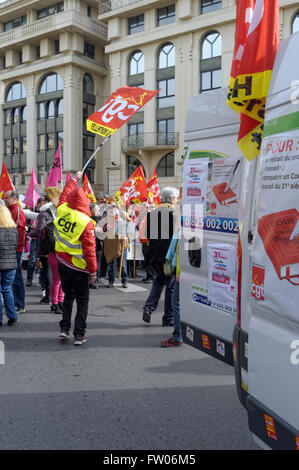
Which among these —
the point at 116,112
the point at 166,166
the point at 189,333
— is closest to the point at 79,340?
the point at 189,333

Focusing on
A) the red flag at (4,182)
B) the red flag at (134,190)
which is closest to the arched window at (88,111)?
the red flag at (134,190)

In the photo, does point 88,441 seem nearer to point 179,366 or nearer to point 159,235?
point 179,366

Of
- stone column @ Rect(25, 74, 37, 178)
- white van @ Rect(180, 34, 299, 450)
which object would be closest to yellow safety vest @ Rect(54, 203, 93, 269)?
white van @ Rect(180, 34, 299, 450)

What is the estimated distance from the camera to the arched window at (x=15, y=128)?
138 feet

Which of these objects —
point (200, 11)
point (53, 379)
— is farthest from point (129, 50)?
point (53, 379)

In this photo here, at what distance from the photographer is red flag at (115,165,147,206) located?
13.2m

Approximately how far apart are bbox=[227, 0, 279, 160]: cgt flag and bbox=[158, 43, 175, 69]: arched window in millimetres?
31757

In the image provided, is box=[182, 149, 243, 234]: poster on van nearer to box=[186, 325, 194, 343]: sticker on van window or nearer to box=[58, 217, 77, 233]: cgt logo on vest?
box=[186, 325, 194, 343]: sticker on van window

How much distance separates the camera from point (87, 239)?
5613 mm

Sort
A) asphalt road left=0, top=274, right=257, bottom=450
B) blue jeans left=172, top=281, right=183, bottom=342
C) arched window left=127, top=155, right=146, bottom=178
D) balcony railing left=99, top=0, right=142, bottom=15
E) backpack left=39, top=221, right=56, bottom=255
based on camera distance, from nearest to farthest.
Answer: asphalt road left=0, top=274, right=257, bottom=450 → blue jeans left=172, top=281, right=183, bottom=342 → backpack left=39, top=221, right=56, bottom=255 → balcony railing left=99, top=0, right=142, bottom=15 → arched window left=127, top=155, right=146, bottom=178

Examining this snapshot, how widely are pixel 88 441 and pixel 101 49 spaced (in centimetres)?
4224

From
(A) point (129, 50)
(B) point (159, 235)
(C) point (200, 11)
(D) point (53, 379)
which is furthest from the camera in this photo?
(A) point (129, 50)

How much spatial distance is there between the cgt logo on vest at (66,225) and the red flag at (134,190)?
7.48 m

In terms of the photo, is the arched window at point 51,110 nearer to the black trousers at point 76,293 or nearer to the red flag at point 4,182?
the red flag at point 4,182
